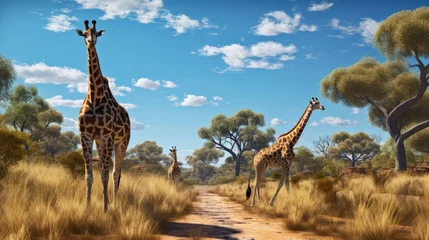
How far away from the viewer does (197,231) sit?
6.27m

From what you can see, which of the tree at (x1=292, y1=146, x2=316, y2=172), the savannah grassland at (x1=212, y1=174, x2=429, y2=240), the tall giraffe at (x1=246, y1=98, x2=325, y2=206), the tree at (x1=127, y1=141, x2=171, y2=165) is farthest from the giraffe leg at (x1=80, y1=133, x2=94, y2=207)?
the tree at (x1=127, y1=141, x2=171, y2=165)

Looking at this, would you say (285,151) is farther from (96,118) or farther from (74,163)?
(74,163)

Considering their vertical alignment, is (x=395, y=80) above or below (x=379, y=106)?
above

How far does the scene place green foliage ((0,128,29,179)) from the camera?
8914 mm

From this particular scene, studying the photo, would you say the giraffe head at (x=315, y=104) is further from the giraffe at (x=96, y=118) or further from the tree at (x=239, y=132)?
the tree at (x=239, y=132)

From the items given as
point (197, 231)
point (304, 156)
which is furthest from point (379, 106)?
point (197, 231)

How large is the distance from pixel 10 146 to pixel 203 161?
248ft

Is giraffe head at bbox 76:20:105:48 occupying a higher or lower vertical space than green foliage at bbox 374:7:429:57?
lower

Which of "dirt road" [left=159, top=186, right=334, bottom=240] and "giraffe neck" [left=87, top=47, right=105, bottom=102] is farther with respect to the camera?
"giraffe neck" [left=87, top=47, right=105, bottom=102]

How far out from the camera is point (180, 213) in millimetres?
9969

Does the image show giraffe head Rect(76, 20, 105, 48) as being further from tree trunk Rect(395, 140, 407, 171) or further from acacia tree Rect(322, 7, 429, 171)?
tree trunk Rect(395, 140, 407, 171)

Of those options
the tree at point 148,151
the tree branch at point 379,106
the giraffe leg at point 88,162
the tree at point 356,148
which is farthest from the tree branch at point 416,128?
the tree at point 148,151

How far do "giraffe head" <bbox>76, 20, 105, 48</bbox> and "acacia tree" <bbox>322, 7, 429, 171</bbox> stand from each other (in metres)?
23.5

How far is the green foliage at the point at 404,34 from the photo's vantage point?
2405 cm
